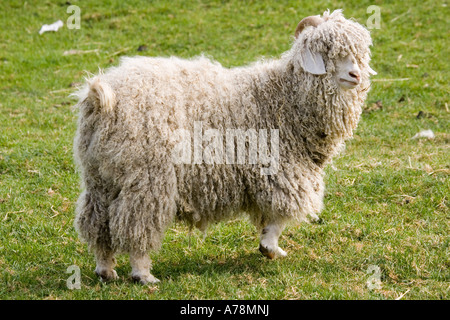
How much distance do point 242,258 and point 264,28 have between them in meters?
8.12

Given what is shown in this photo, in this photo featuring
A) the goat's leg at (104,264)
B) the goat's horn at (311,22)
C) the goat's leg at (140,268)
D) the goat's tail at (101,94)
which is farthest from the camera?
the goat's horn at (311,22)

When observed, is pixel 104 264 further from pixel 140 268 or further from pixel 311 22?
pixel 311 22

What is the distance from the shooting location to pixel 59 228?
5.78 meters

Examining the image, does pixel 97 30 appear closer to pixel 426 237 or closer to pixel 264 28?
pixel 264 28

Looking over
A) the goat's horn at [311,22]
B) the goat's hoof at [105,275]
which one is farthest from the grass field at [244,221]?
the goat's horn at [311,22]

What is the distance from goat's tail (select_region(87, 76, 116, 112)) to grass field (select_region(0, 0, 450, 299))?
130cm

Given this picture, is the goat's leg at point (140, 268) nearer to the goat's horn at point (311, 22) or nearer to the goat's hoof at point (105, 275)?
the goat's hoof at point (105, 275)

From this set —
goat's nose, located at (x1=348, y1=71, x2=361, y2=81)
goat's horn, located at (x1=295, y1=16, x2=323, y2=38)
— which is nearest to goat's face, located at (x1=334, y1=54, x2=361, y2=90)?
goat's nose, located at (x1=348, y1=71, x2=361, y2=81)

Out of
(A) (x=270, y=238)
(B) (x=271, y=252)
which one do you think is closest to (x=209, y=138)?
(A) (x=270, y=238)

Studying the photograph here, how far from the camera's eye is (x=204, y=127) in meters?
4.70

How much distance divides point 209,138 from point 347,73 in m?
1.17

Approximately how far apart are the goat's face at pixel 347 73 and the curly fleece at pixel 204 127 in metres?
0.05

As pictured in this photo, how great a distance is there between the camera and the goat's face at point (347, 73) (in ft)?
15.7
